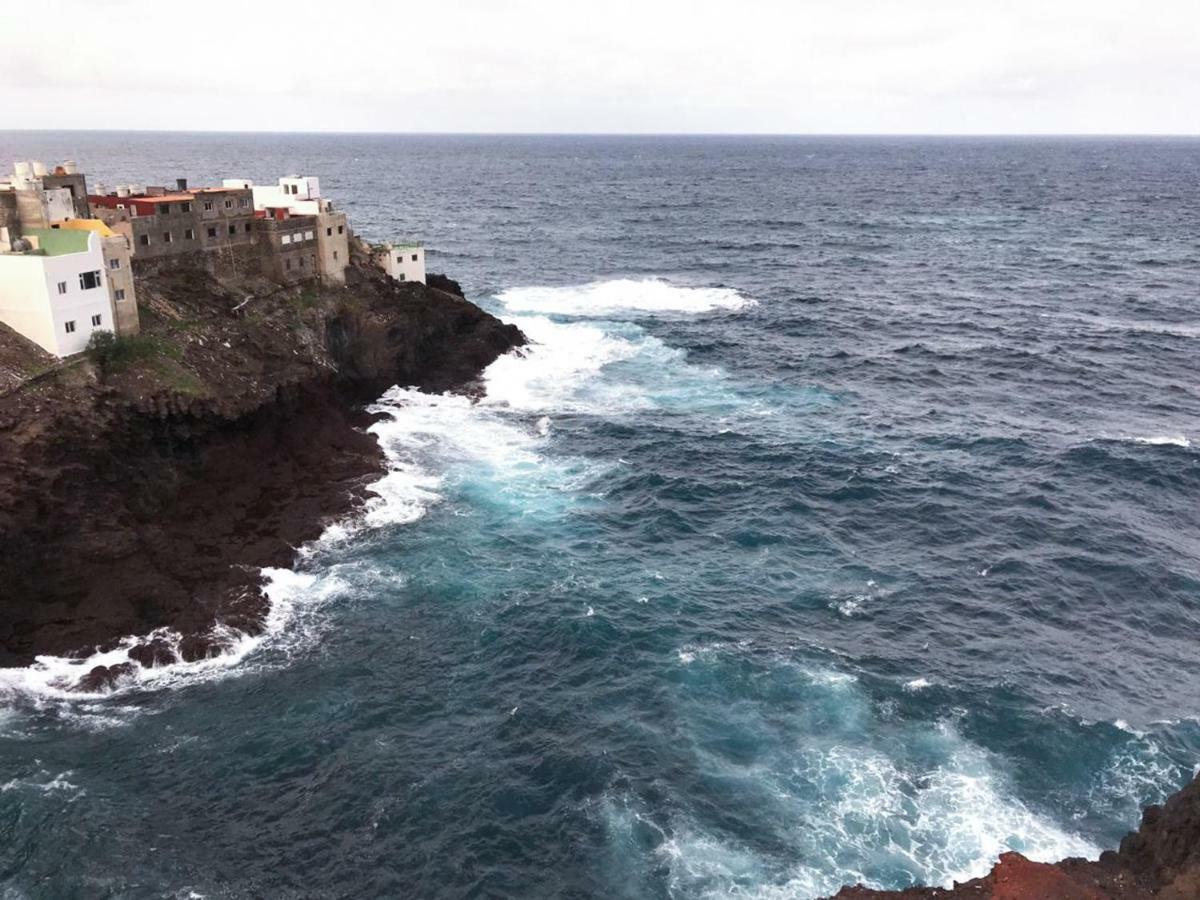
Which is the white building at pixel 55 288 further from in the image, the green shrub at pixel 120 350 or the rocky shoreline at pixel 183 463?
the rocky shoreline at pixel 183 463

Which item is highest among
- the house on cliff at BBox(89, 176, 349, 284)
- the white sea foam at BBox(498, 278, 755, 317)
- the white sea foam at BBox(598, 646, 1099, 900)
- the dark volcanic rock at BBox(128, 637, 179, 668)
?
the house on cliff at BBox(89, 176, 349, 284)

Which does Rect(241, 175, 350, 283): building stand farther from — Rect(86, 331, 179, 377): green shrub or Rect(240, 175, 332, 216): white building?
Rect(86, 331, 179, 377): green shrub

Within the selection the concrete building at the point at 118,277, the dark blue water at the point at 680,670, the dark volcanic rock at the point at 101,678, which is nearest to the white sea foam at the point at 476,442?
the dark volcanic rock at the point at 101,678

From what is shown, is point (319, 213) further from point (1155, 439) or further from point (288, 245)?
point (1155, 439)

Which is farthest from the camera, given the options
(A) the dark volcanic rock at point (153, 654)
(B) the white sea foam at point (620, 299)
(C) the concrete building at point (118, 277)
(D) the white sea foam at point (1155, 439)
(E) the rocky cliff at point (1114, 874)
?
(B) the white sea foam at point (620, 299)

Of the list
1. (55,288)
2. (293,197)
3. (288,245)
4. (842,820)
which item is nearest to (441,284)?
(293,197)

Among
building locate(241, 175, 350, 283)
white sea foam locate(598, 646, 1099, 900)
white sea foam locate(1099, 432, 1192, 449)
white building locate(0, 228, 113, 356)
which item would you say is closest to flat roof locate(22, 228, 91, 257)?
white building locate(0, 228, 113, 356)
